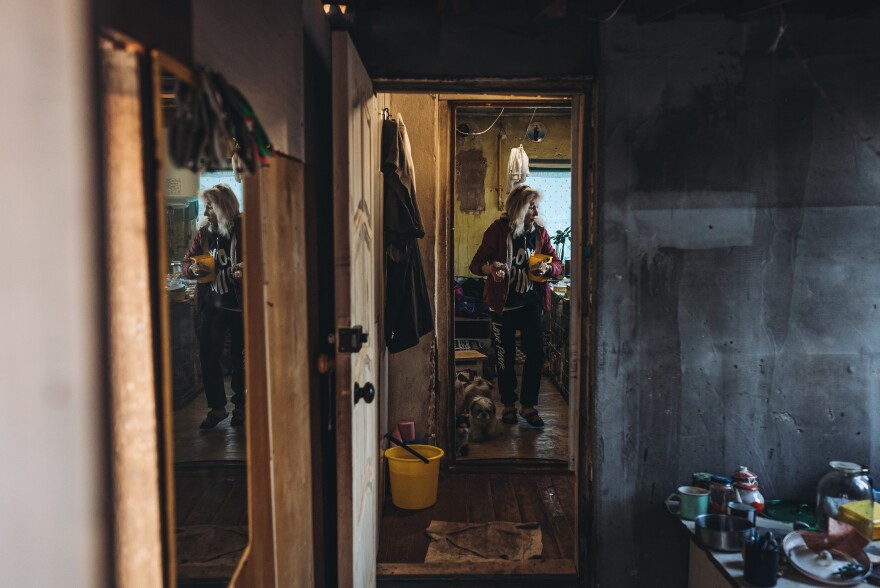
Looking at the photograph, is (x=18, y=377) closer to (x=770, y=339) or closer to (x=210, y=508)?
(x=210, y=508)

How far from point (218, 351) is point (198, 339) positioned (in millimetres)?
111

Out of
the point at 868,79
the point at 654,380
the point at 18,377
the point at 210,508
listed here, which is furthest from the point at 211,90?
the point at 868,79

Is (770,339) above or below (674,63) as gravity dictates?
below

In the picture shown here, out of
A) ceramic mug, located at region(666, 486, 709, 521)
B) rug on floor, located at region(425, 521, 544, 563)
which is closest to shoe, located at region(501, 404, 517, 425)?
rug on floor, located at region(425, 521, 544, 563)

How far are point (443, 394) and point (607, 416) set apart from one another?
5.76 feet

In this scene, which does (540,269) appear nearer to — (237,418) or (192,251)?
(237,418)

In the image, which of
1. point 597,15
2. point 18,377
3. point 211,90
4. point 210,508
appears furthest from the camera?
point 597,15

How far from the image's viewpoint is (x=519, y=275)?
5.23m

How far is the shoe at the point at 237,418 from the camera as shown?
170 cm

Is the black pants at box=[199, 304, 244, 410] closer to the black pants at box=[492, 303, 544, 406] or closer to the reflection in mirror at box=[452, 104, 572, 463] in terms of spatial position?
the reflection in mirror at box=[452, 104, 572, 463]

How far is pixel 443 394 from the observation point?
4.62m

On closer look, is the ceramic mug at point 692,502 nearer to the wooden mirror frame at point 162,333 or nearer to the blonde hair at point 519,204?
the wooden mirror frame at point 162,333

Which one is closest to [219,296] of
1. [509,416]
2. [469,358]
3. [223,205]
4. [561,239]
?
[223,205]

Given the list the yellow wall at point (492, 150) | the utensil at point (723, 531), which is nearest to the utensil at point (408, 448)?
the utensil at point (723, 531)
